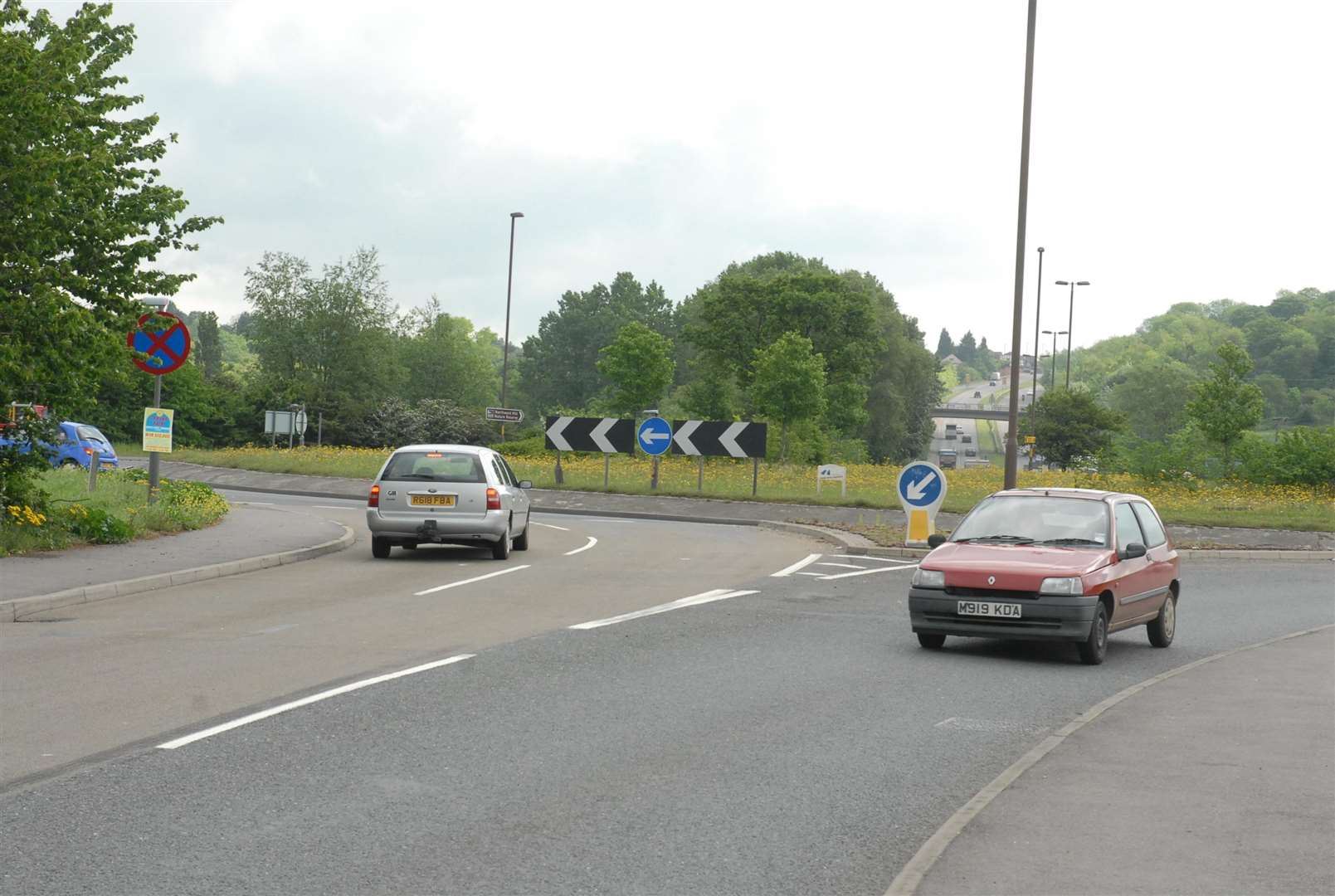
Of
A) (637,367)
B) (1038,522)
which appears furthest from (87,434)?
(1038,522)

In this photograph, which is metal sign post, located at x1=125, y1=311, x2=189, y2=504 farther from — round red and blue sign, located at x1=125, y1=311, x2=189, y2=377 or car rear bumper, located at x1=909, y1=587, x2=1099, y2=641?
car rear bumper, located at x1=909, y1=587, x2=1099, y2=641

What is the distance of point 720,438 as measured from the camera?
120 ft

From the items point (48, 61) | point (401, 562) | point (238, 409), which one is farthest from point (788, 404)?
point (48, 61)

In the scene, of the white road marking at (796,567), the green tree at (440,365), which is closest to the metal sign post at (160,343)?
the white road marking at (796,567)

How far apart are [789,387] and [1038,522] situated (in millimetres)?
42561

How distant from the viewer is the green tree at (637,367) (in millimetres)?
63594

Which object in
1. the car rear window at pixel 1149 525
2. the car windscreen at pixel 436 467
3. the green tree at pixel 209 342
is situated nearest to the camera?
the car rear window at pixel 1149 525

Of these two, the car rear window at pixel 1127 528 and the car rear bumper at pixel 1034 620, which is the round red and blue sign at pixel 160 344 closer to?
the car rear bumper at pixel 1034 620

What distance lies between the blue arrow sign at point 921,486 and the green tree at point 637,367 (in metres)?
40.6

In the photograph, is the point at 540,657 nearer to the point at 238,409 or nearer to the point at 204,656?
the point at 204,656

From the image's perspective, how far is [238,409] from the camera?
70250 mm

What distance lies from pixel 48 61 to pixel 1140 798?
575 inches

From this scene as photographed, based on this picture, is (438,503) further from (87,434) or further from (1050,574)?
(87,434)

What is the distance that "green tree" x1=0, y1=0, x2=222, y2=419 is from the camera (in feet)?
51.4
